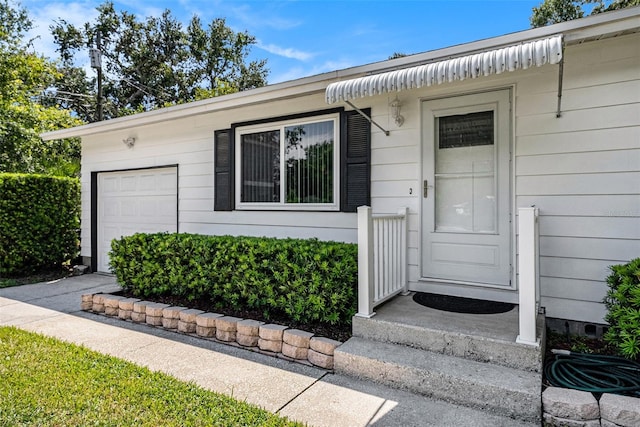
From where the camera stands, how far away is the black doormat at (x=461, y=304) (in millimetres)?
3400

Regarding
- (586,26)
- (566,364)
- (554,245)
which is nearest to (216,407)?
(566,364)

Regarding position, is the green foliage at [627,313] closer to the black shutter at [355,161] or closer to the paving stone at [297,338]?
the paving stone at [297,338]

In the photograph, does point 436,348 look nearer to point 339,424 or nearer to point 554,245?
point 339,424

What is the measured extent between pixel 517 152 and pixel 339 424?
281 cm

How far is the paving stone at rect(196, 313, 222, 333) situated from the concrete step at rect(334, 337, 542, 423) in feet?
4.65

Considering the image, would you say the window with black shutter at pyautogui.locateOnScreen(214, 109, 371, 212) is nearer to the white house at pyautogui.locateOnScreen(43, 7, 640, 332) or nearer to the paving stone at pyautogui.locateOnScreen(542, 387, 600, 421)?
the white house at pyautogui.locateOnScreen(43, 7, 640, 332)

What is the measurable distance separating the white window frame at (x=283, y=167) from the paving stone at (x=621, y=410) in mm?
3002

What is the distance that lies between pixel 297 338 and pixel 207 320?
1076 mm

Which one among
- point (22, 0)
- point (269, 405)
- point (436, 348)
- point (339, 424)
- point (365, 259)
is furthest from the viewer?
point (22, 0)

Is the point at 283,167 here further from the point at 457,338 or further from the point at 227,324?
the point at 457,338

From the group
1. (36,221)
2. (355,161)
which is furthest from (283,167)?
(36,221)

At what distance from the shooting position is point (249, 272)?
3855 millimetres

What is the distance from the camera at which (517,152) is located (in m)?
3.53

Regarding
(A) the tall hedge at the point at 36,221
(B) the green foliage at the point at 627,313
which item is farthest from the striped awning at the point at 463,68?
(A) the tall hedge at the point at 36,221
